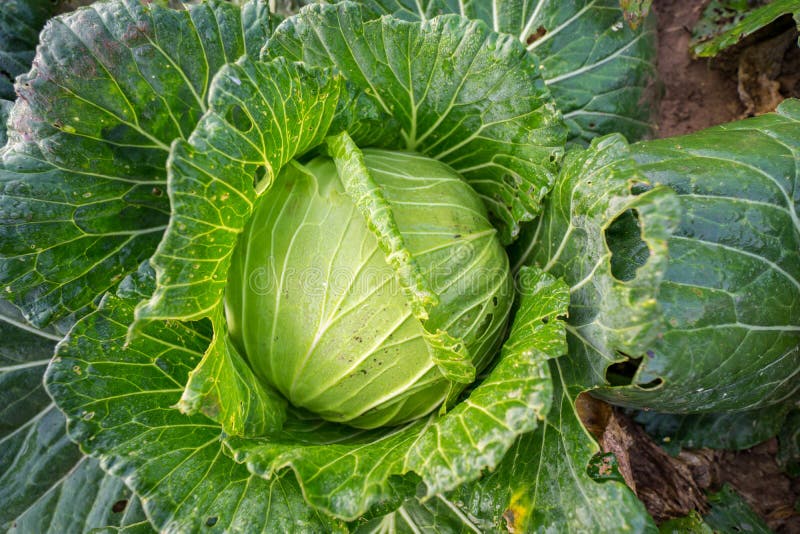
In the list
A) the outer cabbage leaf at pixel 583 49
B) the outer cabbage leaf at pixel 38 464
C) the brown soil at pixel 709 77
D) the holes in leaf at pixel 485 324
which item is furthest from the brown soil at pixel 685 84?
the outer cabbage leaf at pixel 38 464

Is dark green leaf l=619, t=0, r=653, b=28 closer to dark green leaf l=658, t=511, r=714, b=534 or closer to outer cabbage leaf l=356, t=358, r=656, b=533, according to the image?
outer cabbage leaf l=356, t=358, r=656, b=533

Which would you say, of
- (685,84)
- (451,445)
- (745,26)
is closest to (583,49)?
(745,26)

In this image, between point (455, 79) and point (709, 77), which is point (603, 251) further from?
point (709, 77)

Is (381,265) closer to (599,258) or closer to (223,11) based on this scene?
(599,258)

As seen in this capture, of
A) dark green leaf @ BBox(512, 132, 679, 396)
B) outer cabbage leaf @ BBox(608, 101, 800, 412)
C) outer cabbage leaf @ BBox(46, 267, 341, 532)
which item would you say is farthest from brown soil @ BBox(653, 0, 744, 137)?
outer cabbage leaf @ BBox(46, 267, 341, 532)

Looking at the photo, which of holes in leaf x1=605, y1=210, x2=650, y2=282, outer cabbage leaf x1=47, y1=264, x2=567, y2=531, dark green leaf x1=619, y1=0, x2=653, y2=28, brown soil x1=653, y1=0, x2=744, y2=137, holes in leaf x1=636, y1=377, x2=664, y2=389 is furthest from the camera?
brown soil x1=653, y1=0, x2=744, y2=137

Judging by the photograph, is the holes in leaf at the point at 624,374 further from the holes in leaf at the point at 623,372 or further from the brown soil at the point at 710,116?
the brown soil at the point at 710,116

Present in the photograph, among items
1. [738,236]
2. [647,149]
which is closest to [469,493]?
[738,236]
